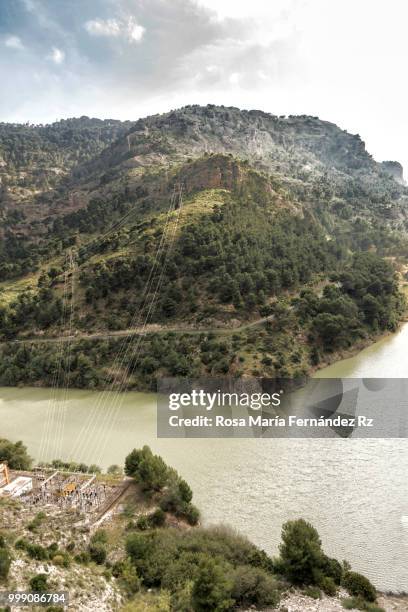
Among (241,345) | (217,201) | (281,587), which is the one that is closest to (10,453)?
(281,587)

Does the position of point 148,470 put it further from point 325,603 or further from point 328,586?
point 325,603

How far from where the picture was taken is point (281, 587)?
57.7ft

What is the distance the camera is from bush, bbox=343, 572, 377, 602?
17.2 metres

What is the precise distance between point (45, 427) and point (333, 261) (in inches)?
1738

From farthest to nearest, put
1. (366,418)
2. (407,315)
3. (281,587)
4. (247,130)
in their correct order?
(247,130) < (407,315) < (366,418) < (281,587)

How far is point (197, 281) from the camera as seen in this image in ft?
173

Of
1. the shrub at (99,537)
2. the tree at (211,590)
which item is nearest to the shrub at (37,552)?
the shrub at (99,537)

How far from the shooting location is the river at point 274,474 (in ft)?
68.5

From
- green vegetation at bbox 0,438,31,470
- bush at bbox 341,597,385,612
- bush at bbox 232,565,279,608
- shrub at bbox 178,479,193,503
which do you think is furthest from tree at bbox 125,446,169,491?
bush at bbox 341,597,385,612

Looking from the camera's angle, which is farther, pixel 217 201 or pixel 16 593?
pixel 217 201

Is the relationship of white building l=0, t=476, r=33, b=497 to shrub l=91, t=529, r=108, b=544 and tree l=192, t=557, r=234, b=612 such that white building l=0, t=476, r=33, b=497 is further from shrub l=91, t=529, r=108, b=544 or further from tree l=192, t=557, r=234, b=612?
tree l=192, t=557, r=234, b=612

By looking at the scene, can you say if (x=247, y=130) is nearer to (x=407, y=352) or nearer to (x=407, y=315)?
(x=407, y=315)

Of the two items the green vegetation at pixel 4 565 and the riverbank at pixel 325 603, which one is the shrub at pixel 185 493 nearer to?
the riverbank at pixel 325 603

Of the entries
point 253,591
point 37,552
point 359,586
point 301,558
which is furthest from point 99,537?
point 359,586
